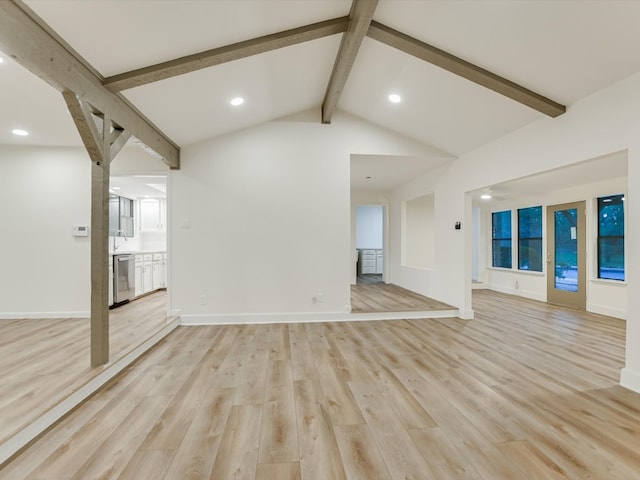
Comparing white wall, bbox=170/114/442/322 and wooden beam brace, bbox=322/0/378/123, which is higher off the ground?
wooden beam brace, bbox=322/0/378/123

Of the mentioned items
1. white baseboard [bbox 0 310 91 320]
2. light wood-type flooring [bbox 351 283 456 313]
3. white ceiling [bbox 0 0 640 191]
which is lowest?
light wood-type flooring [bbox 351 283 456 313]

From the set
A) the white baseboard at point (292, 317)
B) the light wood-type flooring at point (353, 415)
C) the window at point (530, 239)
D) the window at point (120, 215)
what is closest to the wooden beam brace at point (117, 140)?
the light wood-type flooring at point (353, 415)

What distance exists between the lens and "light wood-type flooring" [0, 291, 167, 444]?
1.95 m

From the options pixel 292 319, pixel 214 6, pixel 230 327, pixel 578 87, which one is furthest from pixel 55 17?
pixel 578 87

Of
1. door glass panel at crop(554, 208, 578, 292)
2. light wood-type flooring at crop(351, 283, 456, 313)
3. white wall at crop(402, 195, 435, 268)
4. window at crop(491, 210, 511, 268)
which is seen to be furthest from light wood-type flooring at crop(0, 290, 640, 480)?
window at crop(491, 210, 511, 268)

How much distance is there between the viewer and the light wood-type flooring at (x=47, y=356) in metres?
1.95

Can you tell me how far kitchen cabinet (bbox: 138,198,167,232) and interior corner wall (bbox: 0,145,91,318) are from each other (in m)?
2.68

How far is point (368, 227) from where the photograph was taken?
33.8 feet

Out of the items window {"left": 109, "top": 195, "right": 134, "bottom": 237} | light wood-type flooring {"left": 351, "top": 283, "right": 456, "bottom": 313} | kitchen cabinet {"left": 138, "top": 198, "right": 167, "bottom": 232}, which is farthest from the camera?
kitchen cabinet {"left": 138, "top": 198, "right": 167, "bottom": 232}

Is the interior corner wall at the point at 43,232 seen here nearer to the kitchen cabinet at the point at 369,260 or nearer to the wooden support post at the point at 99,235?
the wooden support post at the point at 99,235

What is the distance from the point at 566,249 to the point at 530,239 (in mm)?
911

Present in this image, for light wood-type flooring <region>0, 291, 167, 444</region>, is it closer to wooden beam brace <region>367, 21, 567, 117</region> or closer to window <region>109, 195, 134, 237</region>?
window <region>109, 195, 134, 237</region>

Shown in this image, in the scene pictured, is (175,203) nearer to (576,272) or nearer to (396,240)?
(396,240)

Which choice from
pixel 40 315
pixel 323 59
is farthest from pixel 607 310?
pixel 40 315
